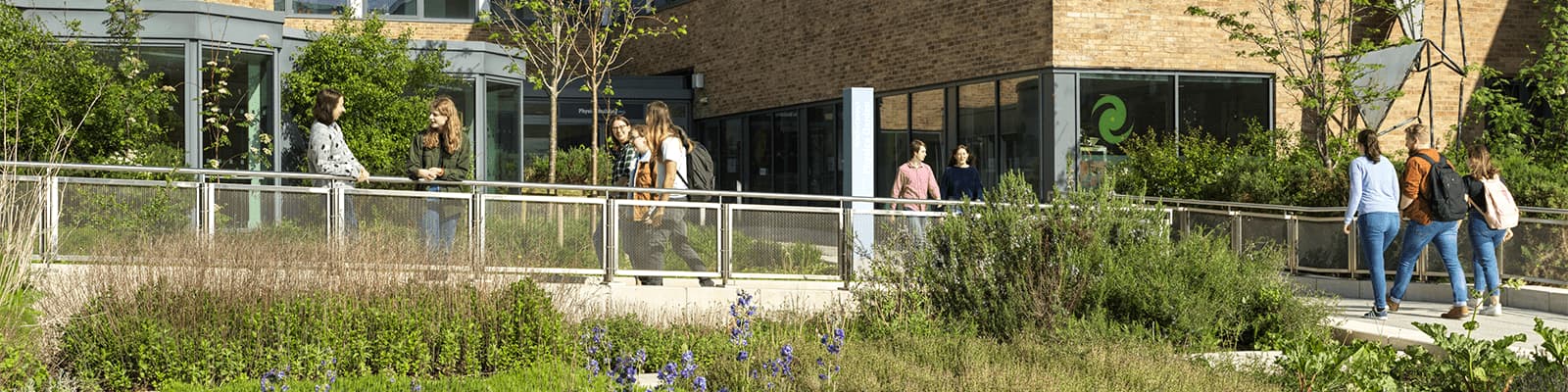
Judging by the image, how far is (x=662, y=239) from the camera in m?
11.7

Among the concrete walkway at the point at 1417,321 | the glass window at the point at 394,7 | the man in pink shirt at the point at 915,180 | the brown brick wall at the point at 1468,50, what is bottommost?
the concrete walkway at the point at 1417,321

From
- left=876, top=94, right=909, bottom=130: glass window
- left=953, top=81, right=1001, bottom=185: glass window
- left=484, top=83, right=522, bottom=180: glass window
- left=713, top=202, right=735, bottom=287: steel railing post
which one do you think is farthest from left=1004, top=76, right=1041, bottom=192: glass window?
left=713, top=202, right=735, bottom=287: steel railing post

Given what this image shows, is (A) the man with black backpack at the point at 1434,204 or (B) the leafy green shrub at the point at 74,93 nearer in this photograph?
Answer: (A) the man with black backpack at the point at 1434,204

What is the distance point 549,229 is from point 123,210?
279 cm

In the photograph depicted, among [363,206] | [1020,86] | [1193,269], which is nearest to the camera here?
[1193,269]

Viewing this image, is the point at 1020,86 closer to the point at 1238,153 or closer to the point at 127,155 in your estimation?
the point at 1238,153

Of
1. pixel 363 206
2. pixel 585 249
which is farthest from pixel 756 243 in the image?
pixel 363 206

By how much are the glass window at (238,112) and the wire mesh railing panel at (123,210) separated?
622 cm

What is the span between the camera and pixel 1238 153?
58.4 feet

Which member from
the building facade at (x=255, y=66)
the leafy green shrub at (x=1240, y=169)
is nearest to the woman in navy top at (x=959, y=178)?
the leafy green shrub at (x=1240, y=169)

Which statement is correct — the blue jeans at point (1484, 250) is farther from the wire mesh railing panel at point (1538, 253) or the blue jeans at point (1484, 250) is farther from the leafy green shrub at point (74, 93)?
the leafy green shrub at point (74, 93)

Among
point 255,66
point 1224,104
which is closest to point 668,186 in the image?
point 255,66

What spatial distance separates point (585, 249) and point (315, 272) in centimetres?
359

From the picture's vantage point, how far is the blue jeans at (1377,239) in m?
11.2
